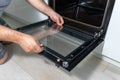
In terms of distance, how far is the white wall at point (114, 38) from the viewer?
2.68ft

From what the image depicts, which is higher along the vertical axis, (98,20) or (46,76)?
(98,20)

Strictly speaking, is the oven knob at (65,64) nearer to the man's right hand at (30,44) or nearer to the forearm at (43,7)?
Result: the man's right hand at (30,44)

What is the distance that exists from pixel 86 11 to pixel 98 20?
0.17 meters

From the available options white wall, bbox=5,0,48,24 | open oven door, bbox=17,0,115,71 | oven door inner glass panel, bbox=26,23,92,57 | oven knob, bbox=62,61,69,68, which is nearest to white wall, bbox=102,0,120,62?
open oven door, bbox=17,0,115,71

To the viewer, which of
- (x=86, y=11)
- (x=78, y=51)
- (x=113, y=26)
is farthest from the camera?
(x=86, y=11)

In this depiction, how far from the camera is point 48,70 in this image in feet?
3.20

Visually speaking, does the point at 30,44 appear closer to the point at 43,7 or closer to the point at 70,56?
the point at 70,56

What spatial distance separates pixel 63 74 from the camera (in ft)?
3.09

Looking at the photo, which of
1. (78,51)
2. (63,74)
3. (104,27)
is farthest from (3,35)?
(104,27)

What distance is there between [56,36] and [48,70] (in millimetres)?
237

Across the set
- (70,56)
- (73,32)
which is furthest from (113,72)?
(70,56)

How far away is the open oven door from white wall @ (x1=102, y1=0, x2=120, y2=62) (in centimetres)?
3

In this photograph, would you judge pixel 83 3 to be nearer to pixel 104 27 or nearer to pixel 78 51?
pixel 104 27

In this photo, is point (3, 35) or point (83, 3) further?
point (83, 3)
